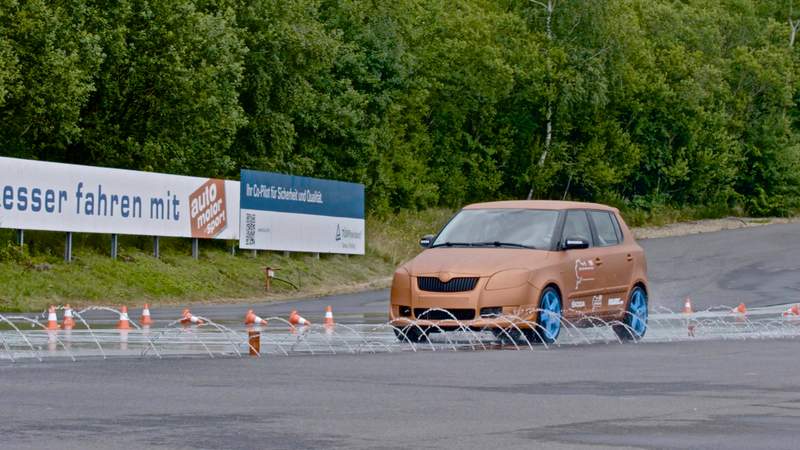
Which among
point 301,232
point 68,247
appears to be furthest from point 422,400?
point 301,232

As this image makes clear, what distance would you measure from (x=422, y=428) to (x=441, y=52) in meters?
52.4

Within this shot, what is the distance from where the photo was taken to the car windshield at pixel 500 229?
65.9 ft

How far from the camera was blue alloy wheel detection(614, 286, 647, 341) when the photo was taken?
21.3 metres

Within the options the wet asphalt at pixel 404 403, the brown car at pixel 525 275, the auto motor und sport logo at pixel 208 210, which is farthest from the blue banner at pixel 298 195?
the wet asphalt at pixel 404 403

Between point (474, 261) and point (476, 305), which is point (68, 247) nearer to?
point (474, 261)

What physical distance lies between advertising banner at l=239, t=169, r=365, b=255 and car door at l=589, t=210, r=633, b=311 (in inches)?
690

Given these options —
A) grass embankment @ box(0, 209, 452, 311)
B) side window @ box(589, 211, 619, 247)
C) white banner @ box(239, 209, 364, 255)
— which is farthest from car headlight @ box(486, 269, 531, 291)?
white banner @ box(239, 209, 364, 255)

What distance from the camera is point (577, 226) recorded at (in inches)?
822

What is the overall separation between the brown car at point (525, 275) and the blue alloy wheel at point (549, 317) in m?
0.01

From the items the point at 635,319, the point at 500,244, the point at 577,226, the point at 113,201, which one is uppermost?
the point at 113,201

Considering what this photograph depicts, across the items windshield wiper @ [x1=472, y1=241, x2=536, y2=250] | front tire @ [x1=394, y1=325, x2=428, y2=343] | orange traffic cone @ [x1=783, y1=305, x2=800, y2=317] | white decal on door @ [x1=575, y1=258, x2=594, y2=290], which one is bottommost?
orange traffic cone @ [x1=783, y1=305, x2=800, y2=317]

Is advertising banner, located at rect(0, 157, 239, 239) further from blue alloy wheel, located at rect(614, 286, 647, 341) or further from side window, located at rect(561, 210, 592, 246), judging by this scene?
blue alloy wheel, located at rect(614, 286, 647, 341)

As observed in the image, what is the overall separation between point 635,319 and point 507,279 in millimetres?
3219

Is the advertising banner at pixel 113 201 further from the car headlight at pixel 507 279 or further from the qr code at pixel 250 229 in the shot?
the car headlight at pixel 507 279
